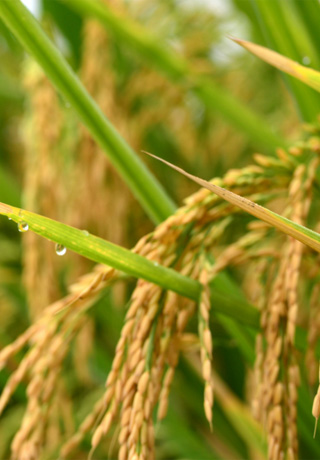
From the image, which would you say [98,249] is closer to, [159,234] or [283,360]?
[159,234]

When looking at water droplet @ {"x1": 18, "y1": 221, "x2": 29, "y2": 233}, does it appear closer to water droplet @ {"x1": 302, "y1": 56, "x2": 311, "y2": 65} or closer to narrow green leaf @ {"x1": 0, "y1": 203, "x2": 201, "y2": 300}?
narrow green leaf @ {"x1": 0, "y1": 203, "x2": 201, "y2": 300}

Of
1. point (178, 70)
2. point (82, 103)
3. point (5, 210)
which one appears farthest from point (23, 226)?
point (178, 70)

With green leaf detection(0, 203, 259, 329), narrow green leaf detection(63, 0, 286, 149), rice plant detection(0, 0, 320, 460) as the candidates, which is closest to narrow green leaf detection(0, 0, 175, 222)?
rice plant detection(0, 0, 320, 460)

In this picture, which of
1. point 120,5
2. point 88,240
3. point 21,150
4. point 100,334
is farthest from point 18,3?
point 21,150

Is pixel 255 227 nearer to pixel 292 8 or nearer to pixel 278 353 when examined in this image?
pixel 278 353

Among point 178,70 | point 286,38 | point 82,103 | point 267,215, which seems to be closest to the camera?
point 267,215

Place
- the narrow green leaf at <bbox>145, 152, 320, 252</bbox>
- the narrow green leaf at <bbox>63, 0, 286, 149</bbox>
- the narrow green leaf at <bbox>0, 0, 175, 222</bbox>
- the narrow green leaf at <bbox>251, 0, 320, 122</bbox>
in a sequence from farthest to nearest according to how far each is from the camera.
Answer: the narrow green leaf at <bbox>63, 0, 286, 149</bbox> → the narrow green leaf at <bbox>251, 0, 320, 122</bbox> → the narrow green leaf at <bbox>0, 0, 175, 222</bbox> → the narrow green leaf at <bbox>145, 152, 320, 252</bbox>

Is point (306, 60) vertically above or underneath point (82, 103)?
above

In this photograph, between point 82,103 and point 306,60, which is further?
point 306,60
